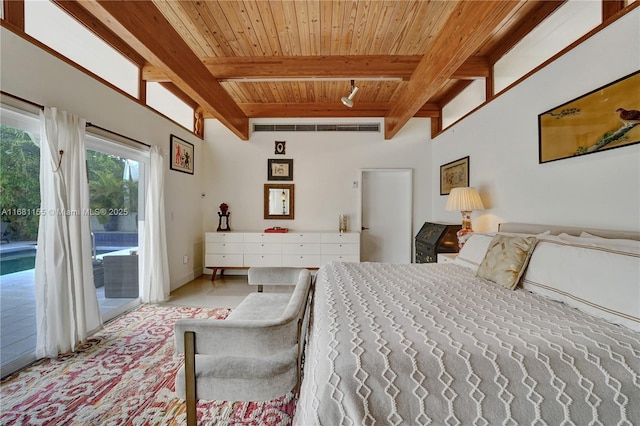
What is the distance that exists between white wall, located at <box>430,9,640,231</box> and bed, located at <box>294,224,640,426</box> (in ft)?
1.03

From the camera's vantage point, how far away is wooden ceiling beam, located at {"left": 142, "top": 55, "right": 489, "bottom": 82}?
2734mm

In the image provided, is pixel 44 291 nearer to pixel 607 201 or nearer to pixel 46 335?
pixel 46 335

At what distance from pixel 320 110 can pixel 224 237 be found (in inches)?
104

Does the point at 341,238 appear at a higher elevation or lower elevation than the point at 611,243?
lower

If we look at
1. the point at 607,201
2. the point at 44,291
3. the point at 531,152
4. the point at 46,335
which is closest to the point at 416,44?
the point at 531,152

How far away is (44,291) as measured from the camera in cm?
186

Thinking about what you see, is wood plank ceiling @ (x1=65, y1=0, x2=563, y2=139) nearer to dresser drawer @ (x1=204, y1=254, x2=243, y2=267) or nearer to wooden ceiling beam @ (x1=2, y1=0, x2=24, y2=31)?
wooden ceiling beam @ (x1=2, y1=0, x2=24, y2=31)

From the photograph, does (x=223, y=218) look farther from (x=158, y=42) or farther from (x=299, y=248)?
(x=158, y=42)

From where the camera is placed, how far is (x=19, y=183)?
1.79m

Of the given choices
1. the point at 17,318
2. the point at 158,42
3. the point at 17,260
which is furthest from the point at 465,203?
the point at 17,318

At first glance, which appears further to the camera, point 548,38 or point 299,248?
point 299,248

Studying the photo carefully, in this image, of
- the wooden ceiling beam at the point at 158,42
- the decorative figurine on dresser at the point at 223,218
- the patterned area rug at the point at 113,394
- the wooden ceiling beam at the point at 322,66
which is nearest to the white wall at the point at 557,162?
→ the wooden ceiling beam at the point at 322,66

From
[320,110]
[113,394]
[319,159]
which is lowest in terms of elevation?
[113,394]

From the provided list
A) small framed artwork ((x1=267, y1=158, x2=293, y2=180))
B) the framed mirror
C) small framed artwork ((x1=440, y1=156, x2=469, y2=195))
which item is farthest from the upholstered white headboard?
small framed artwork ((x1=267, y1=158, x2=293, y2=180))
